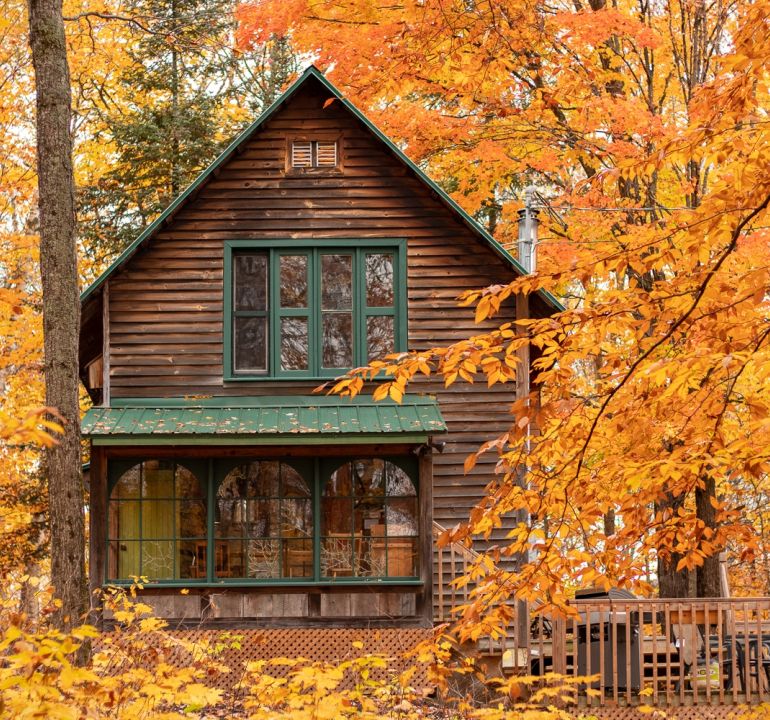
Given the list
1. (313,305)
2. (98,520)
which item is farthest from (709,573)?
(98,520)

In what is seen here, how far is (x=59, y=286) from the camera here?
397 inches

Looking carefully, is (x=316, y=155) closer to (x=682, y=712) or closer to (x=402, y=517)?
(x=402, y=517)

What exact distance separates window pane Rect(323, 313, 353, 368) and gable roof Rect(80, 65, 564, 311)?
7.09 ft

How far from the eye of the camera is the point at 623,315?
20.7ft

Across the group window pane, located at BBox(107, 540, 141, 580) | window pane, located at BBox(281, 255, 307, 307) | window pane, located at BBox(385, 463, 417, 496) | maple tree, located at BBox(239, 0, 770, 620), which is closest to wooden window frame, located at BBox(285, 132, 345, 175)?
maple tree, located at BBox(239, 0, 770, 620)

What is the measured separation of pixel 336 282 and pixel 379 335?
0.99m

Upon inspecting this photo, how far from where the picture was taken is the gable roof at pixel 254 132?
14227 mm

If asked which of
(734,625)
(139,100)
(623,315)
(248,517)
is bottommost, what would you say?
(734,625)

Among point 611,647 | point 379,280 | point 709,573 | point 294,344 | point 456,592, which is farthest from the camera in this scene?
point 709,573

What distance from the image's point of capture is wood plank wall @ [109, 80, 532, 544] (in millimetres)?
14539

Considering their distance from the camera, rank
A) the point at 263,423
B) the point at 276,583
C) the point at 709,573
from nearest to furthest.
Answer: the point at 263,423, the point at 276,583, the point at 709,573

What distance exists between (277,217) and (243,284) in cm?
109

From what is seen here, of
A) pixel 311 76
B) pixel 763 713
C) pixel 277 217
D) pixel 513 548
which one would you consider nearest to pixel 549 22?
pixel 311 76

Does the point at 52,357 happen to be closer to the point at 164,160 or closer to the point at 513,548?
the point at 513,548
